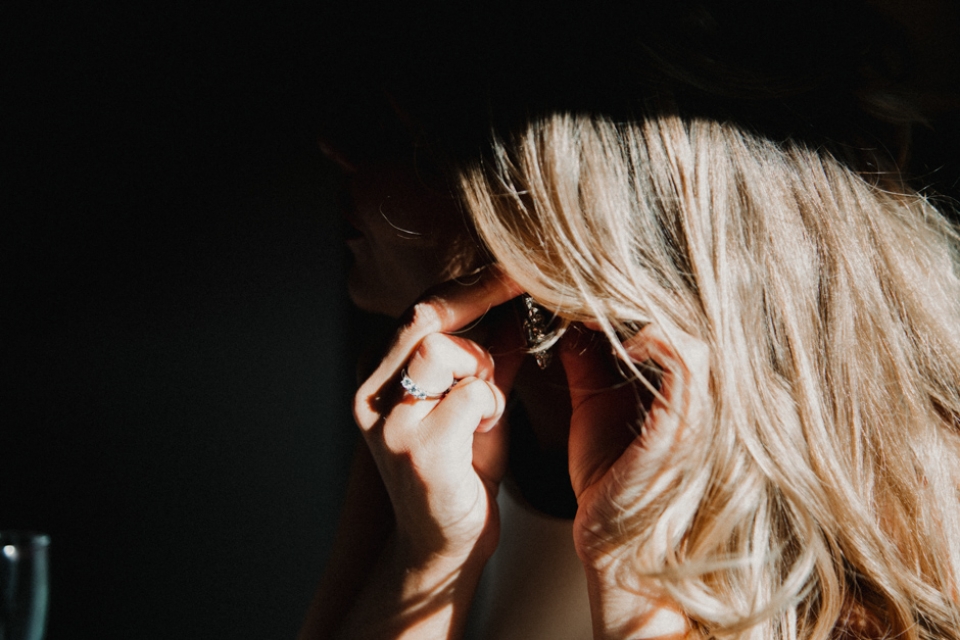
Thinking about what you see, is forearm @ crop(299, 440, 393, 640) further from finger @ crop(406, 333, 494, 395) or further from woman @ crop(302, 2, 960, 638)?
finger @ crop(406, 333, 494, 395)

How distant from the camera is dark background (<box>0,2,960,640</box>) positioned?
1326mm

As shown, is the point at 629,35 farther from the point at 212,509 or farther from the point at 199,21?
the point at 212,509

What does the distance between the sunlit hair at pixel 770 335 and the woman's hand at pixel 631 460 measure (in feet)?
0.05

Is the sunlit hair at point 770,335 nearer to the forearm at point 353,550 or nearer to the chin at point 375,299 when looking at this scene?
the chin at point 375,299

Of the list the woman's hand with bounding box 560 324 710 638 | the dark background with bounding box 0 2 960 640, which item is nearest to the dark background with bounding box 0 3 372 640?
the dark background with bounding box 0 2 960 640

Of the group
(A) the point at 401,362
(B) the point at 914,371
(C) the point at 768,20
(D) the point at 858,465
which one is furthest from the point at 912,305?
(A) the point at 401,362

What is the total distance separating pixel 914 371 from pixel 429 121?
24.7 inches

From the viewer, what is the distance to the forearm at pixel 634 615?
2.17ft

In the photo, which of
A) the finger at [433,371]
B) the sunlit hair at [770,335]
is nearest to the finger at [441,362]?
the finger at [433,371]

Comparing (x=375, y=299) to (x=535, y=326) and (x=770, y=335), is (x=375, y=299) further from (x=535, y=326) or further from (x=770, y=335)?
(x=770, y=335)

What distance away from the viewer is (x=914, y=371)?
28.8 inches

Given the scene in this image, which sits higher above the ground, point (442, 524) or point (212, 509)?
point (442, 524)

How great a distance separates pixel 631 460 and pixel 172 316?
4.19 ft

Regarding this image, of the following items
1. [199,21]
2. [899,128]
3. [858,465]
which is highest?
[199,21]
